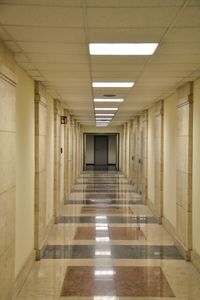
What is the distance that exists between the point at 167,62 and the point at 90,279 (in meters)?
3.18

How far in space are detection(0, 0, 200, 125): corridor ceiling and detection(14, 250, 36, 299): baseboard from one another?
111 inches

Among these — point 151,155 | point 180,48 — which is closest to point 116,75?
point 180,48

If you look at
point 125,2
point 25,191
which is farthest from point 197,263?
point 125,2

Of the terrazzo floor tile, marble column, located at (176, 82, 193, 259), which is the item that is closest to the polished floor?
the terrazzo floor tile

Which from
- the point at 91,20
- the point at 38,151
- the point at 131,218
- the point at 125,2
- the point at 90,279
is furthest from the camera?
the point at 131,218

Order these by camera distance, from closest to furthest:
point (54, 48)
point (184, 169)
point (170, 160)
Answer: point (54, 48), point (184, 169), point (170, 160)

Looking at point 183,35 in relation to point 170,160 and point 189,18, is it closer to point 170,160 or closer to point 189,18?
point 189,18

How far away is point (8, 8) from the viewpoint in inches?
125

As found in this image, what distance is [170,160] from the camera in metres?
8.88

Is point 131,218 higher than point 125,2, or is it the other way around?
point 125,2

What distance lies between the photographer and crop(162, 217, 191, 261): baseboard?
6773 mm

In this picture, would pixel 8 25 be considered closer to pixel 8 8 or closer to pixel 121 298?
pixel 8 8

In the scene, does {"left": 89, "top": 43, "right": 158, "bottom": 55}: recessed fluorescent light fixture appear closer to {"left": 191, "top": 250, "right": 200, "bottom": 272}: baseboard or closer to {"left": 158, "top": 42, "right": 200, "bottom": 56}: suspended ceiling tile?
{"left": 158, "top": 42, "right": 200, "bottom": 56}: suspended ceiling tile

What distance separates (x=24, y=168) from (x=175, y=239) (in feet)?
11.6
